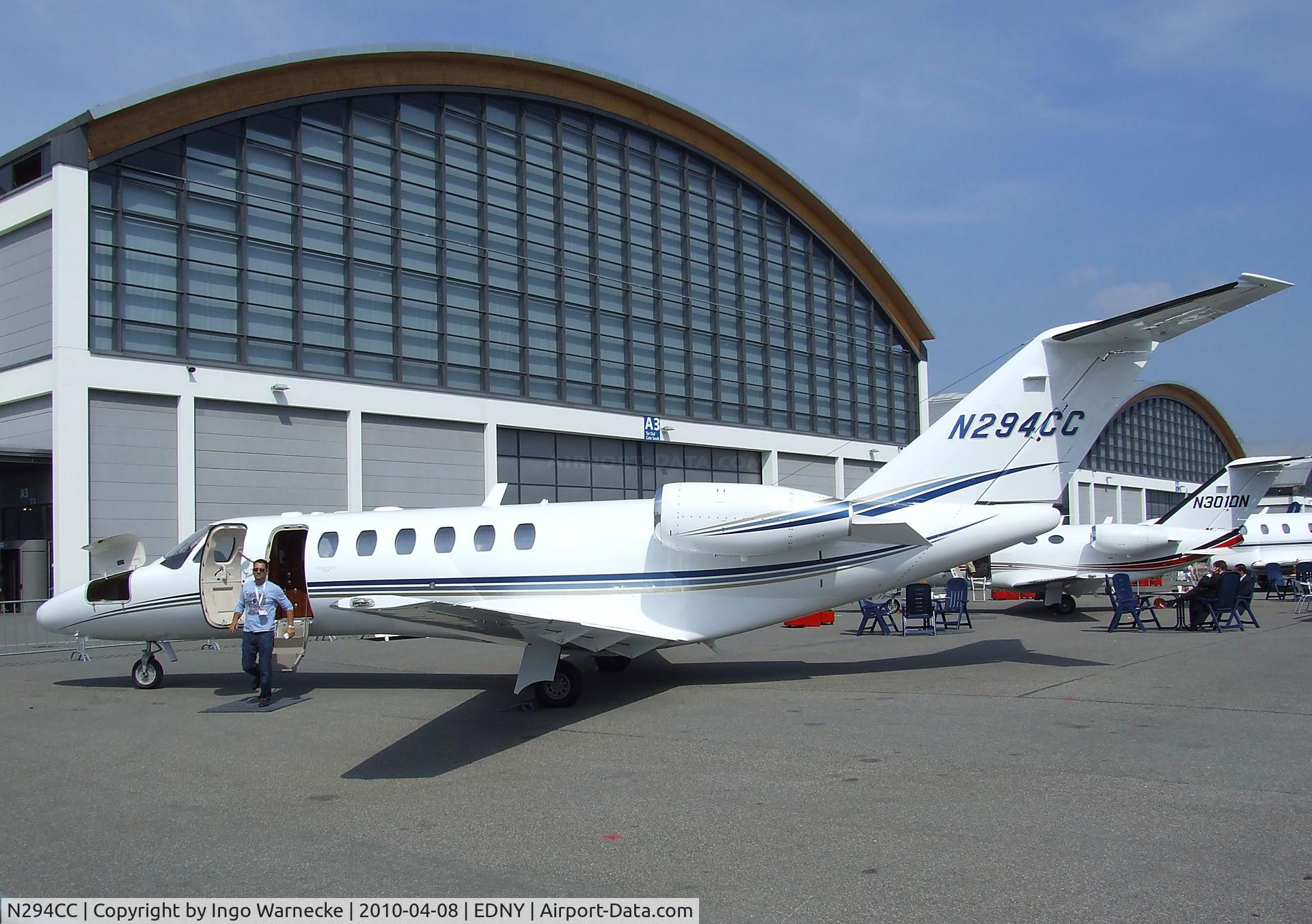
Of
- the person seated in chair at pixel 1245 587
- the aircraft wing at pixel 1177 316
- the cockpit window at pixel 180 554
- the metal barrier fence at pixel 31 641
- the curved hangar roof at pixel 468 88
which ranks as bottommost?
the metal barrier fence at pixel 31 641

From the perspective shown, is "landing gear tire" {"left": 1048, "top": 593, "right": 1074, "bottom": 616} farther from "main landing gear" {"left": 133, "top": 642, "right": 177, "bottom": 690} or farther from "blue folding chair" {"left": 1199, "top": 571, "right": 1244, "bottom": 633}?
"main landing gear" {"left": 133, "top": 642, "right": 177, "bottom": 690}

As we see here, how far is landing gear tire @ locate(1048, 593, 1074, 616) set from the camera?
23.1 metres

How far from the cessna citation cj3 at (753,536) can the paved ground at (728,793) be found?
105 cm

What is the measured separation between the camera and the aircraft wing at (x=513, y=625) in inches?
366

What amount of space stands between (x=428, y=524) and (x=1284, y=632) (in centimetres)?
1561

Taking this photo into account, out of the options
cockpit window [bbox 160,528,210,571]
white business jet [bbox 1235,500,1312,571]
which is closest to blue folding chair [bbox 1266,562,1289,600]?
white business jet [bbox 1235,500,1312,571]

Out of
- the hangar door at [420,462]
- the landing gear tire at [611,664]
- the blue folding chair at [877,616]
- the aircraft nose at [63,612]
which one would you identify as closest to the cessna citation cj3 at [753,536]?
the landing gear tire at [611,664]

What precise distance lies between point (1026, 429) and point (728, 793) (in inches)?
300

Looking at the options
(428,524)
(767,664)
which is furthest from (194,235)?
(767,664)

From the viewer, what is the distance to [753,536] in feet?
38.4

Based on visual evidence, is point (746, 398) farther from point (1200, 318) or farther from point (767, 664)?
point (1200, 318)

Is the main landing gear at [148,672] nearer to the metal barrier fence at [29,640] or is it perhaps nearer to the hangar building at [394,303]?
the metal barrier fence at [29,640]

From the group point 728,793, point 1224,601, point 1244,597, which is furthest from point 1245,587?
point 728,793

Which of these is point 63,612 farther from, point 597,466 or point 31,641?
point 597,466
